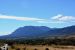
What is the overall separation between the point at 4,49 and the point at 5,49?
20 cm

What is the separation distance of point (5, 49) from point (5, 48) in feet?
0.54

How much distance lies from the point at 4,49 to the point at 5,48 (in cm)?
25

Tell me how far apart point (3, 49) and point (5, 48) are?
15.3 inches

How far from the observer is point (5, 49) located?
41.3m

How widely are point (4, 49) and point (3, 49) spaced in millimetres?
284

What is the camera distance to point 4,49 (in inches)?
1630

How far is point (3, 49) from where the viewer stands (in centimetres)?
4116

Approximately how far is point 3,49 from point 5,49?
0.35m

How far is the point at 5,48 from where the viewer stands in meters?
41.3
